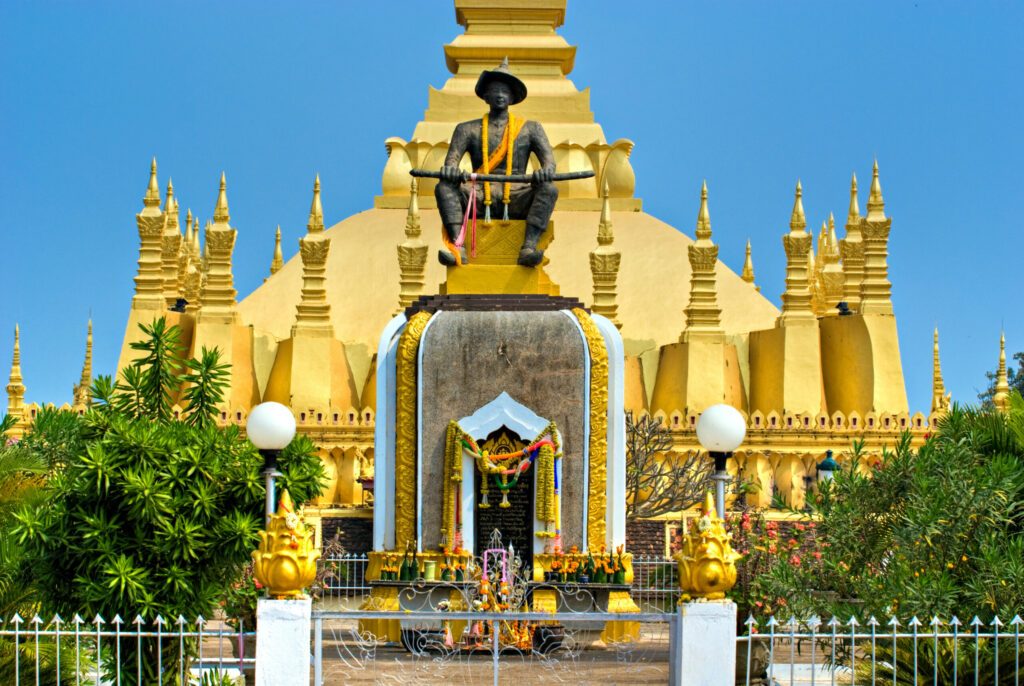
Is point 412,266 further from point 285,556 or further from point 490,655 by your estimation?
point 285,556

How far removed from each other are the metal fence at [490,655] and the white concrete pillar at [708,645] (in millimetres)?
171

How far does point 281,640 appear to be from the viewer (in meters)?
11.8

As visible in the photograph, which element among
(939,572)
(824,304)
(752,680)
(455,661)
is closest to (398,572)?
(455,661)

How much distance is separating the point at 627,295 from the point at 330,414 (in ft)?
25.8

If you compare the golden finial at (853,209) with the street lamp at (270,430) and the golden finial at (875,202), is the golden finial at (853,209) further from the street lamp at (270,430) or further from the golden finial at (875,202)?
the street lamp at (270,430)

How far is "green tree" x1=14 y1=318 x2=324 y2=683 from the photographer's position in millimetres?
13852

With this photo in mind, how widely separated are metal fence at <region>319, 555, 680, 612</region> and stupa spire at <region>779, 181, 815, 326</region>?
9402 mm

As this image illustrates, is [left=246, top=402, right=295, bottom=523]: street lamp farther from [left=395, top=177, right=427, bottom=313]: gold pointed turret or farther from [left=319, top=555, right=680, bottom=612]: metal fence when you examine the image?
[left=395, top=177, right=427, bottom=313]: gold pointed turret

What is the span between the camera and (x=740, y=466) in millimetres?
28031

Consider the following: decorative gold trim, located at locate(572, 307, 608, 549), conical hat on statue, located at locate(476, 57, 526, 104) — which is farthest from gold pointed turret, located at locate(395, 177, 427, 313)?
decorative gold trim, located at locate(572, 307, 608, 549)

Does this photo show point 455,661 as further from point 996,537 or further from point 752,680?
point 996,537

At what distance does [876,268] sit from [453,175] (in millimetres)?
13692

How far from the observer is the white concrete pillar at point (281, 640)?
11.7m

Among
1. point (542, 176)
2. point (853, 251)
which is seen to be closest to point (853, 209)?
point (853, 251)
